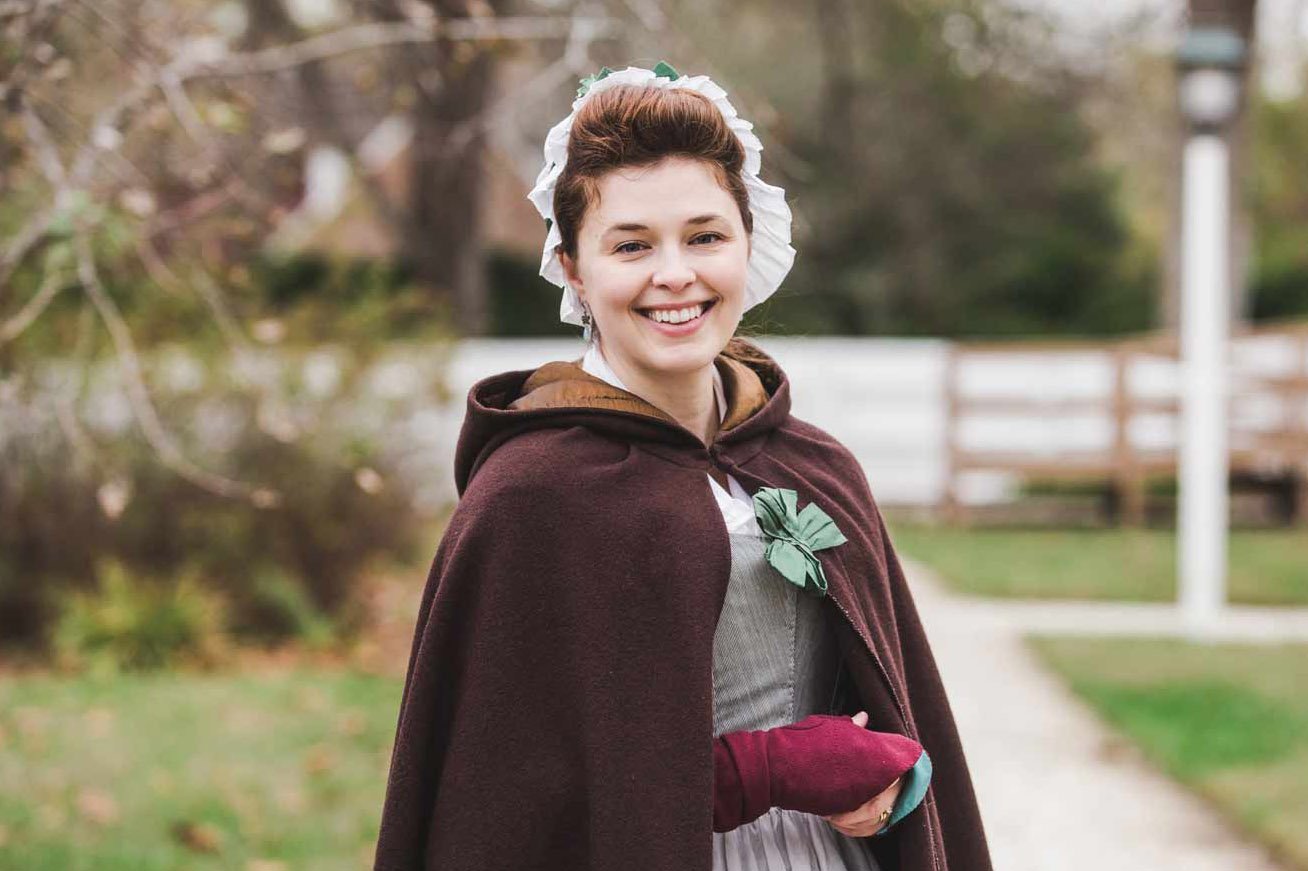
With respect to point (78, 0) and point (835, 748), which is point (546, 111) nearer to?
point (78, 0)

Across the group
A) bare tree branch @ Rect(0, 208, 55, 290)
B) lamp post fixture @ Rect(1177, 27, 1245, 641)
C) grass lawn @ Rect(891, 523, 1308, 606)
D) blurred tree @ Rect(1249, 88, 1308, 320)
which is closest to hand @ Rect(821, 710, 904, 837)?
bare tree branch @ Rect(0, 208, 55, 290)

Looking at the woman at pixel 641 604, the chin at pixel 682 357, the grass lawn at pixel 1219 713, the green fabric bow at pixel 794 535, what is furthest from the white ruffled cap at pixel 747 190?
the grass lawn at pixel 1219 713

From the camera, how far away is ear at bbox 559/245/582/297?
2.41m

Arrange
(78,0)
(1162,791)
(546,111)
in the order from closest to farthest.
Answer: (78,0) → (1162,791) → (546,111)

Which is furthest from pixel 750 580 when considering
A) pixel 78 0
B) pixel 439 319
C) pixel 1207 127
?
pixel 439 319

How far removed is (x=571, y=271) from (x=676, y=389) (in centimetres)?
25

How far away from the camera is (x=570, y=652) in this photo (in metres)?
2.26

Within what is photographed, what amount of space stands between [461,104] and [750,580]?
11371mm

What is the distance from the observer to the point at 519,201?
34.6m

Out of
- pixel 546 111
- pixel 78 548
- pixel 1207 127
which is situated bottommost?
pixel 78 548

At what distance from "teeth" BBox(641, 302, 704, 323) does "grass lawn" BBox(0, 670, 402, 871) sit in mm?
3458

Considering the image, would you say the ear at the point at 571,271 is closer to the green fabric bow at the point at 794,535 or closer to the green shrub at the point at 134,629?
the green fabric bow at the point at 794,535

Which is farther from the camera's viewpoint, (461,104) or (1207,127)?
(461,104)

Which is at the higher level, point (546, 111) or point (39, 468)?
point (546, 111)
